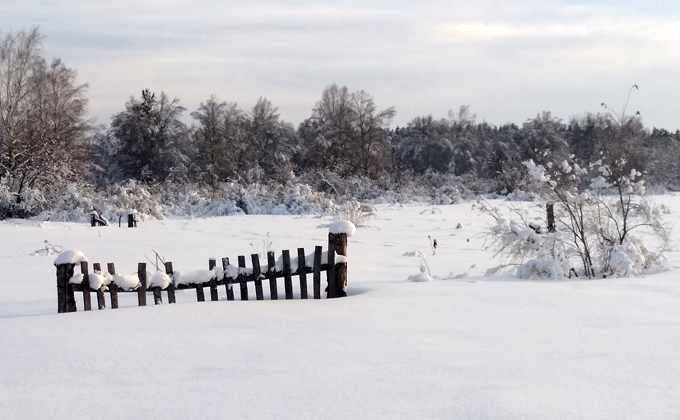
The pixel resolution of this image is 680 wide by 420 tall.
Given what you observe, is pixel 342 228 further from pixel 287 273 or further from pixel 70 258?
pixel 70 258

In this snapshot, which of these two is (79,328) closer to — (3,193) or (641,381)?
(641,381)

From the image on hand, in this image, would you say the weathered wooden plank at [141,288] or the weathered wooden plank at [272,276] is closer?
the weathered wooden plank at [141,288]

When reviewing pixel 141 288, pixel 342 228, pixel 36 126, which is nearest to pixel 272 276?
pixel 342 228

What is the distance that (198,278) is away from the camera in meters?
6.69

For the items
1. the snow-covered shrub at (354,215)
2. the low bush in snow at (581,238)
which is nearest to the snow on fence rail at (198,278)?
the low bush in snow at (581,238)

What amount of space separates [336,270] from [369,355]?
281 cm

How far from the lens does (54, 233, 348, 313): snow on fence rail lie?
614 cm

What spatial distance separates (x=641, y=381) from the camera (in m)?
3.50

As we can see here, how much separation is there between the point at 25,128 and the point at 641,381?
26366 millimetres

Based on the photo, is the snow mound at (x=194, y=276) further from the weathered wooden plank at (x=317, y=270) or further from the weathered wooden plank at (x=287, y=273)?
the weathered wooden plank at (x=317, y=270)

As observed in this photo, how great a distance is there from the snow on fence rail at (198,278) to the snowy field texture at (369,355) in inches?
18.0

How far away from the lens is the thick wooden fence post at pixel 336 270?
6887 mm

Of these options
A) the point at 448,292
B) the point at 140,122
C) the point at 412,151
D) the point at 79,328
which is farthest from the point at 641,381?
the point at 412,151

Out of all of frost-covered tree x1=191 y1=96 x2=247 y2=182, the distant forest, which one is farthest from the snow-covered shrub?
frost-covered tree x1=191 y1=96 x2=247 y2=182
